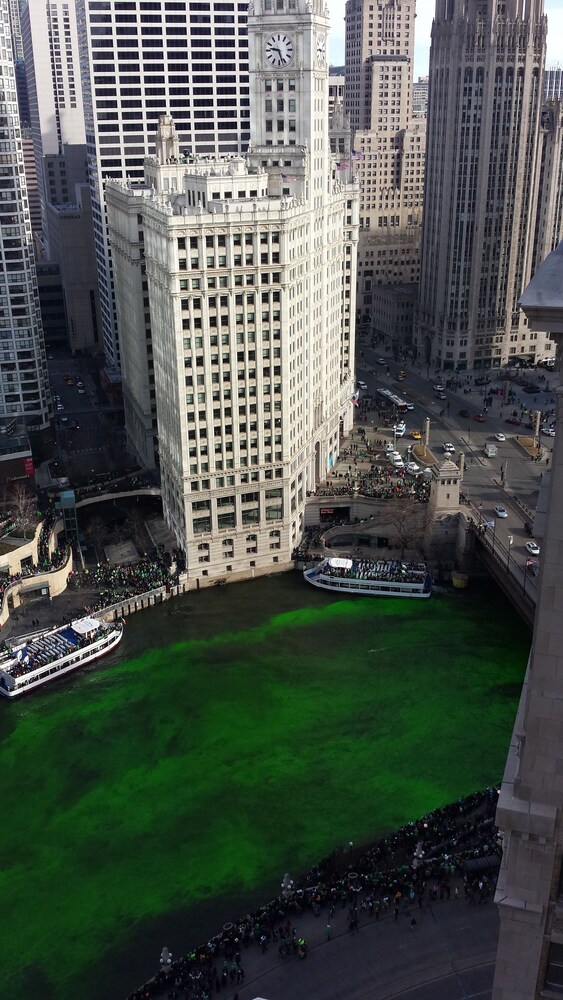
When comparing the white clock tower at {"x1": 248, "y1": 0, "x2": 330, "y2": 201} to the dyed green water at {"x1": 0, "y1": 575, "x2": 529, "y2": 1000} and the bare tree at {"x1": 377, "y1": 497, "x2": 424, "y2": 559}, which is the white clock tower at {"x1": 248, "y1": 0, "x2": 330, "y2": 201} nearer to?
the bare tree at {"x1": 377, "y1": 497, "x2": 424, "y2": 559}

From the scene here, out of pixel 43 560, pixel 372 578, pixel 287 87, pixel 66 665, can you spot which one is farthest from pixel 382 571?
pixel 287 87

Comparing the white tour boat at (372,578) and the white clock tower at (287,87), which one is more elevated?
the white clock tower at (287,87)

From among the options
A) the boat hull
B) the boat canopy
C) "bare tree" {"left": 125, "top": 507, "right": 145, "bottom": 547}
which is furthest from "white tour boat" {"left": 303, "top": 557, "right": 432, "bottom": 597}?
the boat canopy

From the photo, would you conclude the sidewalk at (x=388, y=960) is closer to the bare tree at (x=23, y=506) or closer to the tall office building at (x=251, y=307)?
the tall office building at (x=251, y=307)

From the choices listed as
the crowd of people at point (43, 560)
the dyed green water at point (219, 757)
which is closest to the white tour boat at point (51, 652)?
the dyed green water at point (219, 757)

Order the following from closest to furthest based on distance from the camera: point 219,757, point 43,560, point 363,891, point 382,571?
point 363,891 → point 219,757 → point 43,560 → point 382,571

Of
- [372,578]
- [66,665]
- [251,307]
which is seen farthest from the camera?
[372,578]

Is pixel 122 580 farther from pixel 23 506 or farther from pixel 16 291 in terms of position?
pixel 16 291
